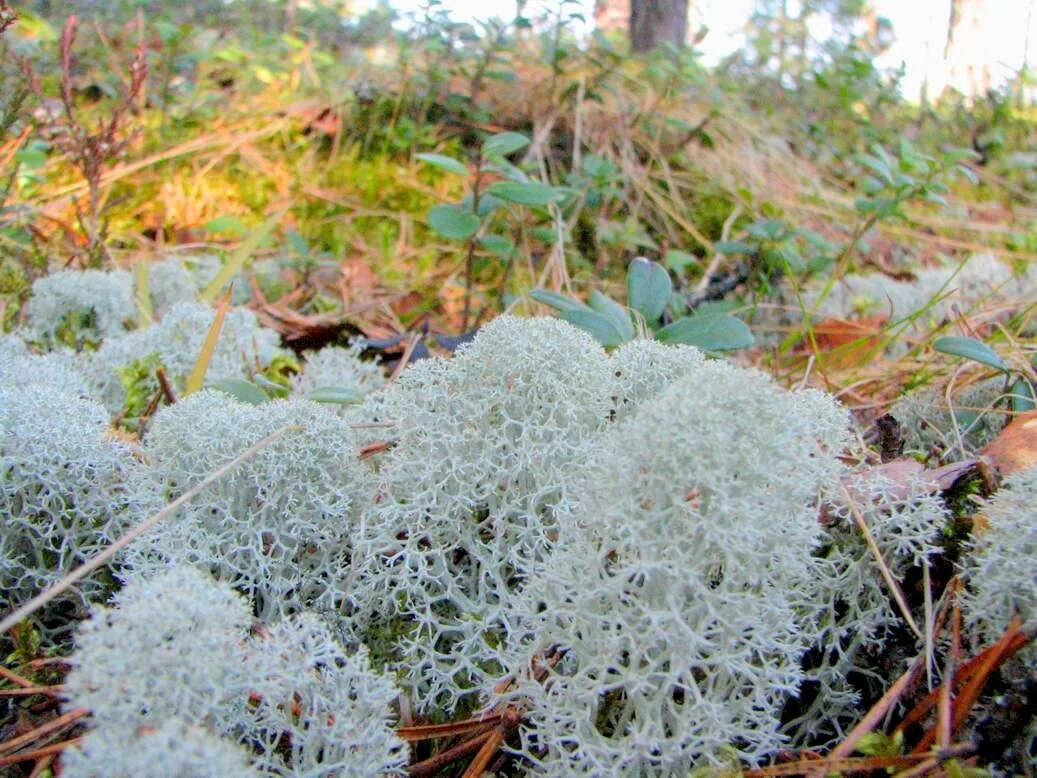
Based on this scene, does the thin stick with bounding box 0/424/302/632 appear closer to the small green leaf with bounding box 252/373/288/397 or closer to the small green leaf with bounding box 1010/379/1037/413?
the small green leaf with bounding box 252/373/288/397

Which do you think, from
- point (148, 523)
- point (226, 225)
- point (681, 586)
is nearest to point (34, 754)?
point (148, 523)

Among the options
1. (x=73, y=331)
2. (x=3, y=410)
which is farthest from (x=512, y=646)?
(x=73, y=331)

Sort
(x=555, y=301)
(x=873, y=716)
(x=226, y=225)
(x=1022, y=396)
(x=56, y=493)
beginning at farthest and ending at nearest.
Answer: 1. (x=226, y=225)
2. (x=555, y=301)
3. (x=1022, y=396)
4. (x=56, y=493)
5. (x=873, y=716)

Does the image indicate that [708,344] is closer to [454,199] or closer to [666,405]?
[666,405]

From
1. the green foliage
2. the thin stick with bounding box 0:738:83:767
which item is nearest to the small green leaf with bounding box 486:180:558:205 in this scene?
the green foliage

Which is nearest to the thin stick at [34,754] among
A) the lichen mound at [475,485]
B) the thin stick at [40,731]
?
the thin stick at [40,731]

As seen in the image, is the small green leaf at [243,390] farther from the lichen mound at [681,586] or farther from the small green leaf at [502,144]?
the small green leaf at [502,144]

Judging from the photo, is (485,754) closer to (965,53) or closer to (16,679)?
(16,679)
